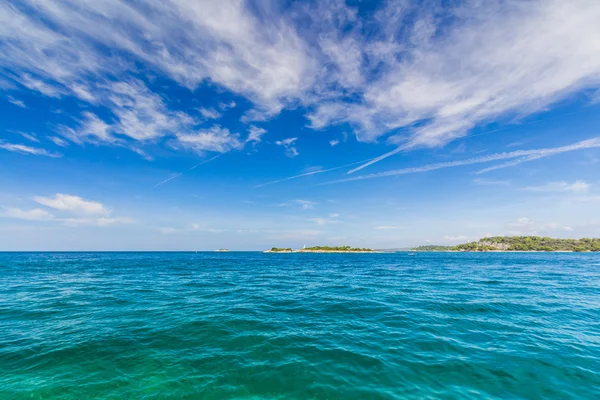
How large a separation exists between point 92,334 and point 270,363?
11093mm

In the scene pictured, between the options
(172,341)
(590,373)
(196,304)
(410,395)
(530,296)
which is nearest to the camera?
(410,395)

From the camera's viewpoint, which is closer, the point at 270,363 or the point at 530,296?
the point at 270,363

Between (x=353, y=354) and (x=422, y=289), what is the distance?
19.5 meters

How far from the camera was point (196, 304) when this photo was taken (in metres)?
20.6

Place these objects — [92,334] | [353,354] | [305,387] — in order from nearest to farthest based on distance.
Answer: [305,387] < [353,354] < [92,334]

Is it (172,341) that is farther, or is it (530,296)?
(530,296)

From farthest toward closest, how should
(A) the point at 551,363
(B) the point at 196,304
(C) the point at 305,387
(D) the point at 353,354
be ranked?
1. (B) the point at 196,304
2. (D) the point at 353,354
3. (A) the point at 551,363
4. (C) the point at 305,387

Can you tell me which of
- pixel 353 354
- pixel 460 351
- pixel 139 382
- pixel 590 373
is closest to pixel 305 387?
pixel 353 354

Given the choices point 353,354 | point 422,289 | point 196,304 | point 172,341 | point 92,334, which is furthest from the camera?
point 422,289

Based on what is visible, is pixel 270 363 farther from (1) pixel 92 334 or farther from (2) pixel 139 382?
(1) pixel 92 334

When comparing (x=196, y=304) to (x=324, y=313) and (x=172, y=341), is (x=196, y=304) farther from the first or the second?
(x=324, y=313)

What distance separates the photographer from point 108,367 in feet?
33.9

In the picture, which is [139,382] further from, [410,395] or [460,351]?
[460,351]

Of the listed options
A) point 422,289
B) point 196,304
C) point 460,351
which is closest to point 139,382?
point 196,304
